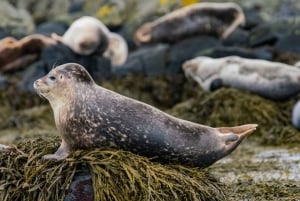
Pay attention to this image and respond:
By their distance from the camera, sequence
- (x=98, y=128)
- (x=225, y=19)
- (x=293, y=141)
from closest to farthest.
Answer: (x=98, y=128)
(x=293, y=141)
(x=225, y=19)

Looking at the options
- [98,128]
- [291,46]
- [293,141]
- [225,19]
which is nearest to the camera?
[98,128]

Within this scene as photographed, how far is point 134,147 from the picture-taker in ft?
16.0

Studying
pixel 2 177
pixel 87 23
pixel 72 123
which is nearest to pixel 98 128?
pixel 72 123

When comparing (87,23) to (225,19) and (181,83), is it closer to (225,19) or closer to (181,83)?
(181,83)

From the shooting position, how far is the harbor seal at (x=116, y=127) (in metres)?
4.85

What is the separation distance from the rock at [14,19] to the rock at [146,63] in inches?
152

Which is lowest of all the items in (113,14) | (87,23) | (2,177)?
(113,14)

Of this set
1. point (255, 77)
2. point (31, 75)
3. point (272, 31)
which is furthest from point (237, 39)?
point (31, 75)

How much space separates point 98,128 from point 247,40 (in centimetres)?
928

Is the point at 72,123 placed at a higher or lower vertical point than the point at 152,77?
higher

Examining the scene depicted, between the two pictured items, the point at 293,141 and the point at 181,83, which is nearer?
the point at 293,141

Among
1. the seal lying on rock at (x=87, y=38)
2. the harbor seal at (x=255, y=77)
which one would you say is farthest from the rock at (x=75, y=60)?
the harbor seal at (x=255, y=77)

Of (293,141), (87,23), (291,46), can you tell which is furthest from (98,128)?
(291,46)

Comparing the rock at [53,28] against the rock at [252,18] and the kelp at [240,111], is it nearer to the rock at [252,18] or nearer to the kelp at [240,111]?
the rock at [252,18]
